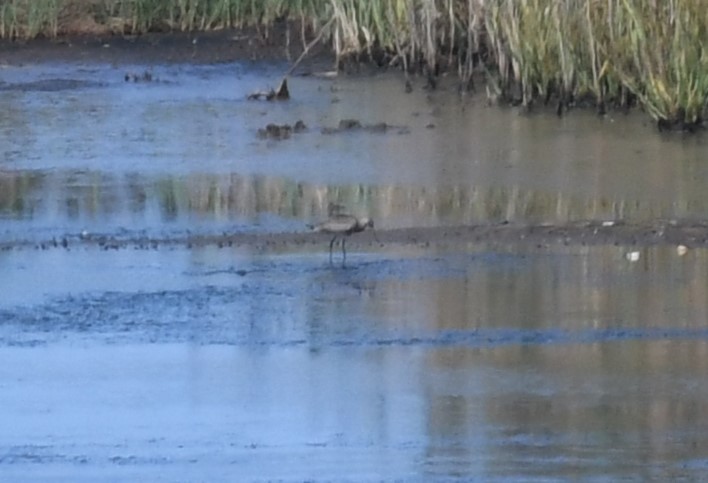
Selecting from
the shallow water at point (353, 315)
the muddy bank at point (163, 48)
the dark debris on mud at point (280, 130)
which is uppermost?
the muddy bank at point (163, 48)

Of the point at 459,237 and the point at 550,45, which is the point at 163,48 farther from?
the point at 459,237

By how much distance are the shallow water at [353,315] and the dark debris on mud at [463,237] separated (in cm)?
14

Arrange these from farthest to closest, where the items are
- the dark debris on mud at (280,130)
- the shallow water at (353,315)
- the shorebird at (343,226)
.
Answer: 1. the dark debris on mud at (280,130)
2. the shorebird at (343,226)
3. the shallow water at (353,315)

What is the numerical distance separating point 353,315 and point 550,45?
5.96 meters

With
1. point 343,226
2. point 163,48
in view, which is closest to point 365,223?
point 343,226

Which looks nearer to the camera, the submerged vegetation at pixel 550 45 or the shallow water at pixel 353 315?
the shallow water at pixel 353 315

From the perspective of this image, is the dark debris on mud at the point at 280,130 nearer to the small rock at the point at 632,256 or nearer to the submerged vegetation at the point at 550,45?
the submerged vegetation at the point at 550,45

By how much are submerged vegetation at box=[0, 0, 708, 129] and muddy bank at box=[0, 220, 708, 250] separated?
2.98 meters

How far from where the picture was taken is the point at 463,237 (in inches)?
337

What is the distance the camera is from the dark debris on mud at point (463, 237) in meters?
8.34

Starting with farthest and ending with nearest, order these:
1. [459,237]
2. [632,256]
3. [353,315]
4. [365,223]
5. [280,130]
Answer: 1. [280,130]
2. [365,223]
3. [459,237]
4. [632,256]
5. [353,315]

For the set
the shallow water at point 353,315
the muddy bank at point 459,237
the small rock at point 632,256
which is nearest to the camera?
the shallow water at point 353,315

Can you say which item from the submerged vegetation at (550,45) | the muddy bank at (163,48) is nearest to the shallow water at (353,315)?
the submerged vegetation at (550,45)

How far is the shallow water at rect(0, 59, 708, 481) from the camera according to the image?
17.7 ft
